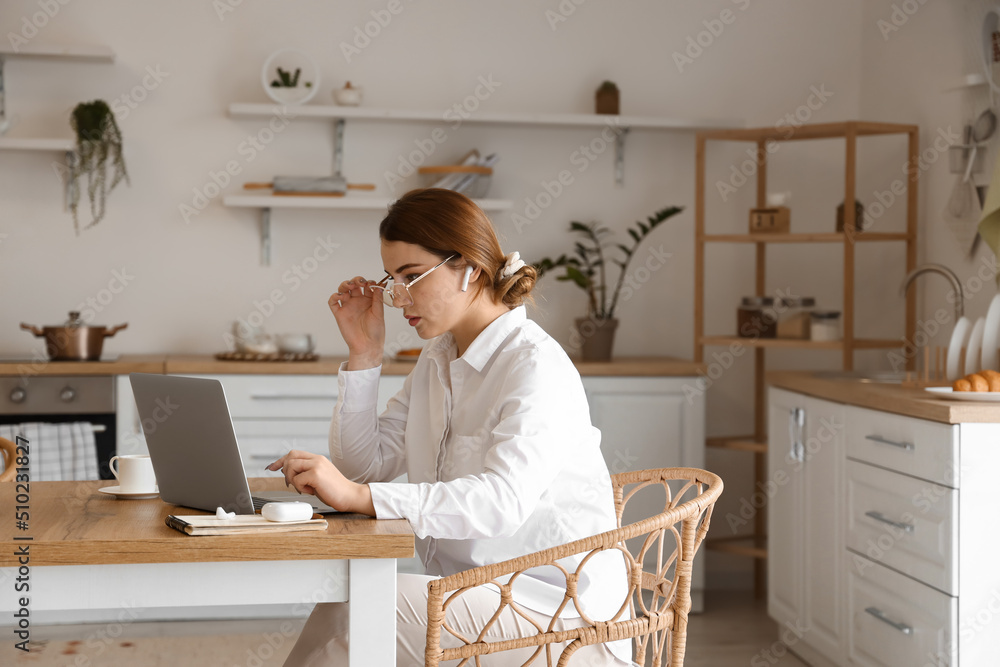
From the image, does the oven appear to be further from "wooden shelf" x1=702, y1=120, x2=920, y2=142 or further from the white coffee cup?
"wooden shelf" x1=702, y1=120, x2=920, y2=142

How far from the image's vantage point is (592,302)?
11.9 feet

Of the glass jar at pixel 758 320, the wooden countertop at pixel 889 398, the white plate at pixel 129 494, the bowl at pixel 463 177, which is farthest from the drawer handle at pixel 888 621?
the bowl at pixel 463 177

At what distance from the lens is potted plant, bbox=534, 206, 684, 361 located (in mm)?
3512

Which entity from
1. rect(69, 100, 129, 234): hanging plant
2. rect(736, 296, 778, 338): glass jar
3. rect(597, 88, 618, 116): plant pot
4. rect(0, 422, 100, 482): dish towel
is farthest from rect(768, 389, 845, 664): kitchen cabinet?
rect(69, 100, 129, 234): hanging plant

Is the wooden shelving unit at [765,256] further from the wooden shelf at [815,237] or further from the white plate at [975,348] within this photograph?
the white plate at [975,348]

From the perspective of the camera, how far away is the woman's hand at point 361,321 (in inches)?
70.8

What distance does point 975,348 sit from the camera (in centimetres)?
246

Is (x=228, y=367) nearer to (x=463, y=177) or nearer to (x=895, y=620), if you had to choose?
(x=463, y=177)

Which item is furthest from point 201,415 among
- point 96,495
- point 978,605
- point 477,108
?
point 477,108

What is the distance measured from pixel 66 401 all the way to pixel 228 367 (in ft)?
1.71

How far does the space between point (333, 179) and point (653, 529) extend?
2511 millimetres

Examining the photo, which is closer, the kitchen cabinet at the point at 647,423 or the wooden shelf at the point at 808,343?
the wooden shelf at the point at 808,343

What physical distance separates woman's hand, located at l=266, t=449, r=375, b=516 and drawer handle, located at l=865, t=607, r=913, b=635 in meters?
1.56

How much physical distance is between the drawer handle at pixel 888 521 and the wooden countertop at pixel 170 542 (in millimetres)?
1484
